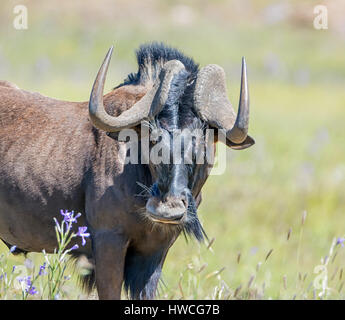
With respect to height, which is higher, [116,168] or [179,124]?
[179,124]

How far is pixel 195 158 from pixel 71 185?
1.06 m

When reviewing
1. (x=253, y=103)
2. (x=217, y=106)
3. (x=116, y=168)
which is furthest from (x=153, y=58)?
(x=253, y=103)

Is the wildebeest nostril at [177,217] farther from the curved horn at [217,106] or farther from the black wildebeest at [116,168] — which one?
the curved horn at [217,106]

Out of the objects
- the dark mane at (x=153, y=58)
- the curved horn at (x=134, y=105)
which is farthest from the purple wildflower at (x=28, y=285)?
the dark mane at (x=153, y=58)

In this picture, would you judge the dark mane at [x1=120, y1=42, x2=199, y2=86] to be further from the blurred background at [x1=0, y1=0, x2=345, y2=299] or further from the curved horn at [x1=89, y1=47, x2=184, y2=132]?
the blurred background at [x1=0, y1=0, x2=345, y2=299]

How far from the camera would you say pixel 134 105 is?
5777 mm

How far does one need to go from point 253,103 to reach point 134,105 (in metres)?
18.4

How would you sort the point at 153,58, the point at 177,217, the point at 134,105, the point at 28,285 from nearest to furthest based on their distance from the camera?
1. the point at 28,285
2. the point at 177,217
3. the point at 134,105
4. the point at 153,58

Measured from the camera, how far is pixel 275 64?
3303 centimetres

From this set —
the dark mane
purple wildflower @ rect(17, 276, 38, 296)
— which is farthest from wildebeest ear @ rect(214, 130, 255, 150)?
purple wildflower @ rect(17, 276, 38, 296)

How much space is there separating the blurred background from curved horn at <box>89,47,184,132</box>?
1169mm

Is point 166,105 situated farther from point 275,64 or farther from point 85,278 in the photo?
point 275,64

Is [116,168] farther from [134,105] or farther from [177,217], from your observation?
[177,217]
